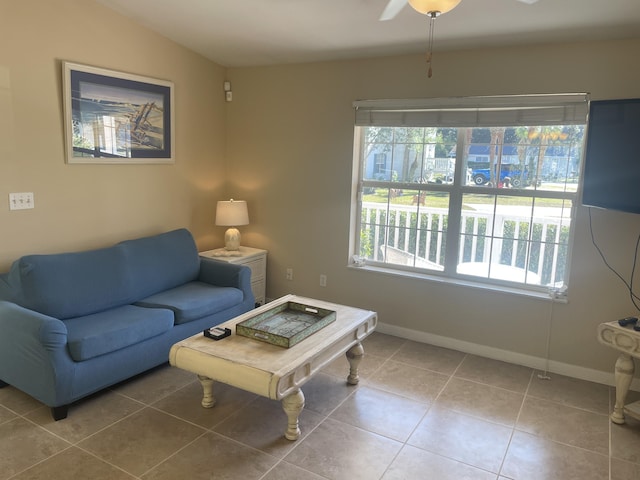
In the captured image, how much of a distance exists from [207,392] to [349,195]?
208 centimetres

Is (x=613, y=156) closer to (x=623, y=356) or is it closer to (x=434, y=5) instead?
(x=623, y=356)

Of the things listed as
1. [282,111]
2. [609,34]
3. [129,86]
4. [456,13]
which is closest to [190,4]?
[129,86]

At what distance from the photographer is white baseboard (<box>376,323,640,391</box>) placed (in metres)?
3.33

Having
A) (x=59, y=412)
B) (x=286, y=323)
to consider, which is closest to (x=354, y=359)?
(x=286, y=323)

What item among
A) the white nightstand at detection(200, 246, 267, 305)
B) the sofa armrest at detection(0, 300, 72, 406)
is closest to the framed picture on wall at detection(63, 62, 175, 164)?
the white nightstand at detection(200, 246, 267, 305)

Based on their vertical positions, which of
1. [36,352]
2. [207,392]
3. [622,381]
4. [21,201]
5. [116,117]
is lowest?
[207,392]

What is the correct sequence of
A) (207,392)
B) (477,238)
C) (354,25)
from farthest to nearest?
(477,238), (354,25), (207,392)

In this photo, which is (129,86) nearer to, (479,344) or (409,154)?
(409,154)

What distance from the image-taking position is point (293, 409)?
2492 millimetres

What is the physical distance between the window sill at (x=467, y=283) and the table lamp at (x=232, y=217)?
1.10 meters

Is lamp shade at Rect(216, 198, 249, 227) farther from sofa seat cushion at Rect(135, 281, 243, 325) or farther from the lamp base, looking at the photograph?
sofa seat cushion at Rect(135, 281, 243, 325)

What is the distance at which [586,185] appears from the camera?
3053mm

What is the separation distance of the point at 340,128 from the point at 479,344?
84.3 inches

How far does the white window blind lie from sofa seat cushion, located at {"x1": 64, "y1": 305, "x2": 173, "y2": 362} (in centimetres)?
227
